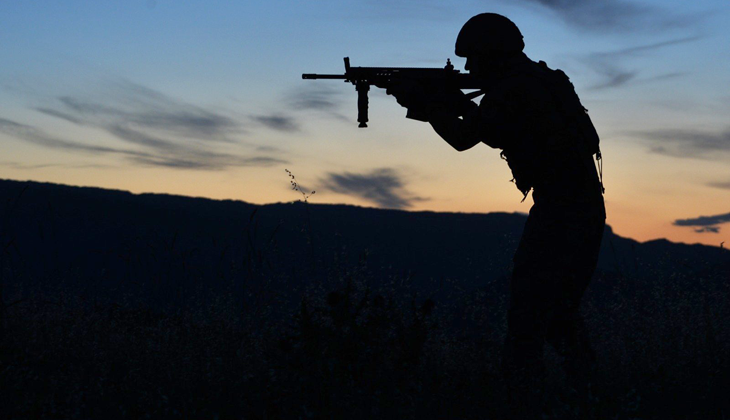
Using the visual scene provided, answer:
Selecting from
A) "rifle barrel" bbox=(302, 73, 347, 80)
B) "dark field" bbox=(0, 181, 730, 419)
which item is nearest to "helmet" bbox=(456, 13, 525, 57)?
"dark field" bbox=(0, 181, 730, 419)

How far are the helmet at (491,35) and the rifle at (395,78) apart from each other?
371mm

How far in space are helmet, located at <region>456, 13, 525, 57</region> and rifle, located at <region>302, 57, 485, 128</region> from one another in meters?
0.37

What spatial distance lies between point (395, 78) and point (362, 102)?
55cm

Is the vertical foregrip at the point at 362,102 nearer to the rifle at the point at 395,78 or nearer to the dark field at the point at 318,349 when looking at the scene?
the rifle at the point at 395,78

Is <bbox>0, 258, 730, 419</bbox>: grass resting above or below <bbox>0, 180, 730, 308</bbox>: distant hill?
below

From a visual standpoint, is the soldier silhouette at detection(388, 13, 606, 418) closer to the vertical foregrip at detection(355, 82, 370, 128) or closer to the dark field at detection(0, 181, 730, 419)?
the dark field at detection(0, 181, 730, 419)

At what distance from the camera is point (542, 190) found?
4020 millimetres

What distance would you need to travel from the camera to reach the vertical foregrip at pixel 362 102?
214 inches

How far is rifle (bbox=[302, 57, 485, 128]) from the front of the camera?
468 cm

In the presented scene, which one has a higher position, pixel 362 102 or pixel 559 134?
pixel 362 102

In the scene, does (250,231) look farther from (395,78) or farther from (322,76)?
(395,78)

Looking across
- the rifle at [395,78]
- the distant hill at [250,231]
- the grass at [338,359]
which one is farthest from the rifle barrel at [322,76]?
the distant hill at [250,231]

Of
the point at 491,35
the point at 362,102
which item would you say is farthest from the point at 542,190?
the point at 362,102

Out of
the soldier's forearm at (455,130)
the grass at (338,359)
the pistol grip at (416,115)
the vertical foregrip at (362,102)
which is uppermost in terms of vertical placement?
the vertical foregrip at (362,102)
